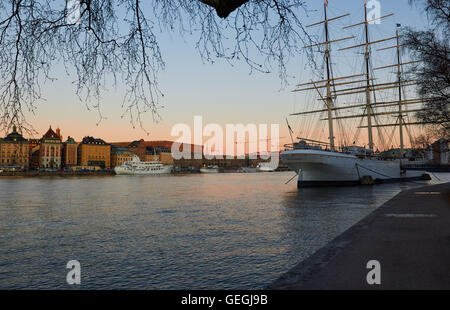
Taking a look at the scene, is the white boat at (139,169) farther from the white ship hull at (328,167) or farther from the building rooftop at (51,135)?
the white ship hull at (328,167)

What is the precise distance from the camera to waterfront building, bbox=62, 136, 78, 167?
178625 millimetres

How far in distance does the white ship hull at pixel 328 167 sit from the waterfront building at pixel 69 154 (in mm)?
158294

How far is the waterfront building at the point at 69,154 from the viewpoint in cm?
17862

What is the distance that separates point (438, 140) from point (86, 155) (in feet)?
587

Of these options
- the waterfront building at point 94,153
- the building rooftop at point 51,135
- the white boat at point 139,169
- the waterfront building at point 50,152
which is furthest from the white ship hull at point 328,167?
the building rooftop at point 51,135

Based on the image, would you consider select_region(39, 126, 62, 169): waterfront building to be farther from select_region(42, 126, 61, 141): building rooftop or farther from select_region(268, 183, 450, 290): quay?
select_region(268, 183, 450, 290): quay

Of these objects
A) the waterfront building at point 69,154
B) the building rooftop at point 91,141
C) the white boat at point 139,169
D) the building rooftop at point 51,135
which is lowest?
the white boat at point 139,169

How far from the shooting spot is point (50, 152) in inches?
6683

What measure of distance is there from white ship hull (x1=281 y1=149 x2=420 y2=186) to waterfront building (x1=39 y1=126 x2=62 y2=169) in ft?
497

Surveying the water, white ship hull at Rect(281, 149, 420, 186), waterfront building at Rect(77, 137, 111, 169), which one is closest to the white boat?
waterfront building at Rect(77, 137, 111, 169)
